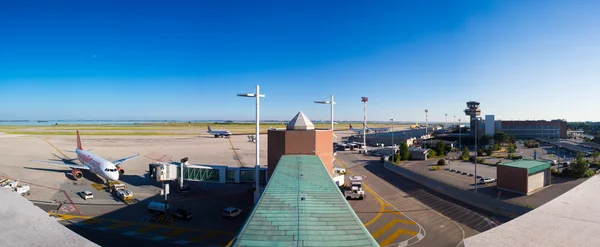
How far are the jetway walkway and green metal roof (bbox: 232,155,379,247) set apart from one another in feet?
65.1

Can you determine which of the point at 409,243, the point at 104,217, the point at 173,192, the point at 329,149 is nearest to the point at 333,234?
the point at 409,243

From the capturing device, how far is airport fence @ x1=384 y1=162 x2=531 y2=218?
2792 centimetres

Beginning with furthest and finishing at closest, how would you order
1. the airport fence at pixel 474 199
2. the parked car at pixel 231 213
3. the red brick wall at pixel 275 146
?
the airport fence at pixel 474 199 → the red brick wall at pixel 275 146 → the parked car at pixel 231 213

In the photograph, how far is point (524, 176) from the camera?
32562 mm

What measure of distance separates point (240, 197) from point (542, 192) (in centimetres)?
3686

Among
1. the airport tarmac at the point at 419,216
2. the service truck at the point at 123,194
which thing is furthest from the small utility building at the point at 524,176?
the service truck at the point at 123,194

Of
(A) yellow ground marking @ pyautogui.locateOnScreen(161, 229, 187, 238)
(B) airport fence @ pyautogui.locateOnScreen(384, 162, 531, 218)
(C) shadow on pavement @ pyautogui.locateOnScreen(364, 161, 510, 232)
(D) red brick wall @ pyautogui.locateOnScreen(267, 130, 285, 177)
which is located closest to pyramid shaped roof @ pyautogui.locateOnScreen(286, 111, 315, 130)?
(D) red brick wall @ pyautogui.locateOnScreen(267, 130, 285, 177)

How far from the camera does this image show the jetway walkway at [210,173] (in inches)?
1273

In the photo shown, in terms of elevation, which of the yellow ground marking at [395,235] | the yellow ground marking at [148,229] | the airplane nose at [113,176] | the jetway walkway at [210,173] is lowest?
the yellow ground marking at [395,235]

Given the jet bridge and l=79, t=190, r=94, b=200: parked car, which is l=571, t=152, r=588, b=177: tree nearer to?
the jet bridge

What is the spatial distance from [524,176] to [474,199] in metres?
6.70

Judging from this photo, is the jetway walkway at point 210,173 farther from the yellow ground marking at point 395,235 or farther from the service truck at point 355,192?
the yellow ground marking at point 395,235

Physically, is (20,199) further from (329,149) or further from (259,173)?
(329,149)

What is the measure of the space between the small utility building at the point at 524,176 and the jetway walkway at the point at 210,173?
30146 mm
